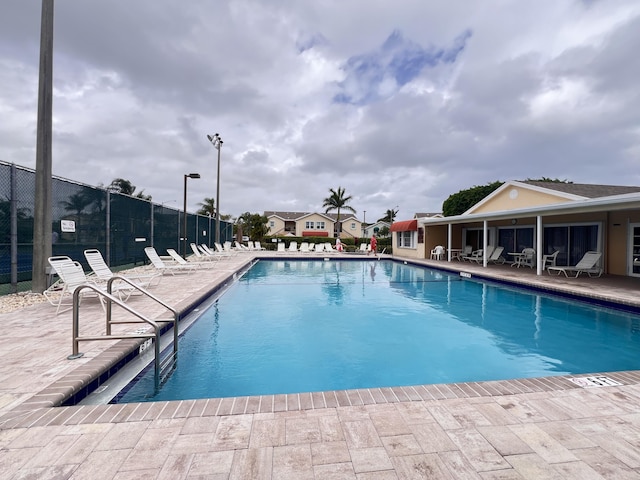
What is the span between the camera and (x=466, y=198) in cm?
3544

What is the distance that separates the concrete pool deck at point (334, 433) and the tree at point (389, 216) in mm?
63150

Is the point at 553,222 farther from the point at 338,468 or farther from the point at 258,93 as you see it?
the point at 338,468

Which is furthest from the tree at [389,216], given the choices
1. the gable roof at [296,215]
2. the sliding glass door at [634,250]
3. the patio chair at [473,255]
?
the sliding glass door at [634,250]

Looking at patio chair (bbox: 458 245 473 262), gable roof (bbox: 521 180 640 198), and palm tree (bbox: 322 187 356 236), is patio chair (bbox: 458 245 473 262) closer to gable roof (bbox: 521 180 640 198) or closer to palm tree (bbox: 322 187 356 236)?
gable roof (bbox: 521 180 640 198)

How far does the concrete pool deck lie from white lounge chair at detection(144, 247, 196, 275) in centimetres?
650

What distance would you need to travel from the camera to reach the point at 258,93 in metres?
15.0

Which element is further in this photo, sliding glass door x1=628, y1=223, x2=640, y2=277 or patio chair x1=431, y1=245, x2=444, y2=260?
patio chair x1=431, y1=245, x2=444, y2=260

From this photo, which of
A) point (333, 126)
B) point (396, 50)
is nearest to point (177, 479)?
point (396, 50)

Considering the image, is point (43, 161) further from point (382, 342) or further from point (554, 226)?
point (554, 226)

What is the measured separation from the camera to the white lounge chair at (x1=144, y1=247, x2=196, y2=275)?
9227 millimetres

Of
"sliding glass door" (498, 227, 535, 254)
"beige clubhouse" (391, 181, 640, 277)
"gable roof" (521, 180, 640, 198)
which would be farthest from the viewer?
"sliding glass door" (498, 227, 535, 254)

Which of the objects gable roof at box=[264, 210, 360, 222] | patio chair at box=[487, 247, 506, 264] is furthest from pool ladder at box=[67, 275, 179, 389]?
gable roof at box=[264, 210, 360, 222]

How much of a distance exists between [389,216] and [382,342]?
63.4 m

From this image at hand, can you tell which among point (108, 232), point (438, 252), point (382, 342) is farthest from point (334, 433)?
point (438, 252)
